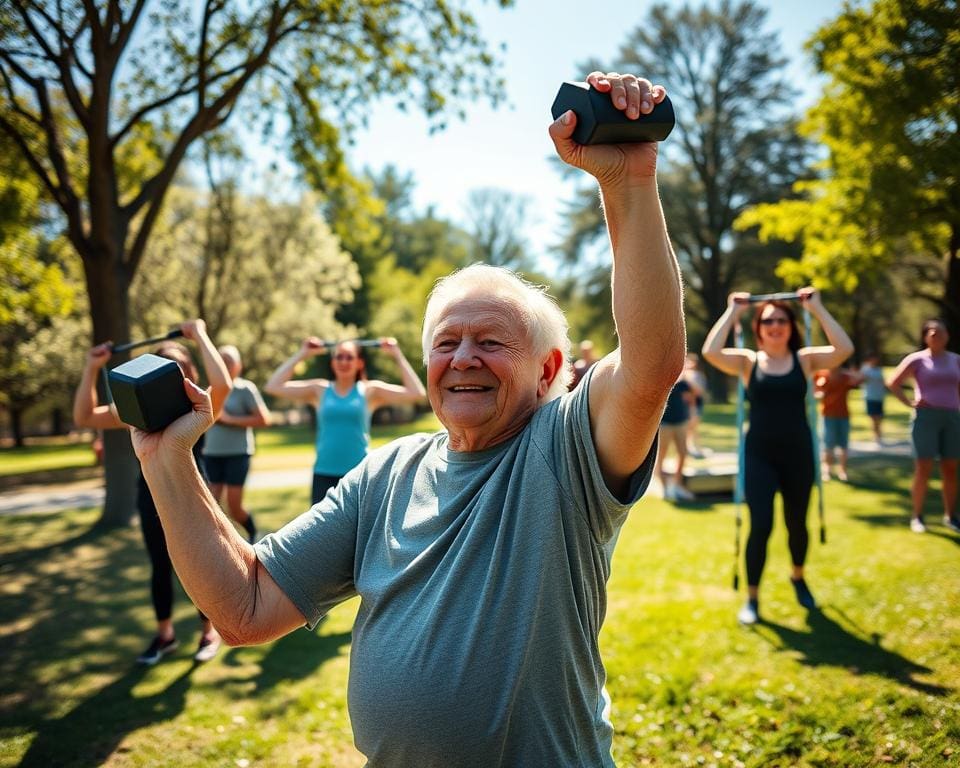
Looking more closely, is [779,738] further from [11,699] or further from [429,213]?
[429,213]

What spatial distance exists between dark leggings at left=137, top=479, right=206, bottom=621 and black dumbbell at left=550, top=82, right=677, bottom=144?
419 cm

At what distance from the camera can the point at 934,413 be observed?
7.24 meters

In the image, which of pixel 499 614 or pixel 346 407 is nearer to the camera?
pixel 499 614

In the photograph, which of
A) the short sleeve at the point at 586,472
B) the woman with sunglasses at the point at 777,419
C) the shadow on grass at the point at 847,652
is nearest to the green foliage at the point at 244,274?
the woman with sunglasses at the point at 777,419

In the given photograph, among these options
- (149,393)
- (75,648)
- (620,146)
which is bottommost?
(75,648)

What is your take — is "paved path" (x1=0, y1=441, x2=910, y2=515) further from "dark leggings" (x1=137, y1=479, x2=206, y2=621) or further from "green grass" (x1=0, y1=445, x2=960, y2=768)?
"dark leggings" (x1=137, y1=479, x2=206, y2=621)

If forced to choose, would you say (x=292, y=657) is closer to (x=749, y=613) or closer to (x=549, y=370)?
(x=749, y=613)

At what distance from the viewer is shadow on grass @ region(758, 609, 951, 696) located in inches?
157

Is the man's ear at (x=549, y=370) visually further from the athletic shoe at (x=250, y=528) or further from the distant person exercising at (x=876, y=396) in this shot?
the distant person exercising at (x=876, y=396)

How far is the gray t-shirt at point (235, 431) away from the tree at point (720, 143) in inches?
1041

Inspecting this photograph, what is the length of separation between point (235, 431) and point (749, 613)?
15.6 ft

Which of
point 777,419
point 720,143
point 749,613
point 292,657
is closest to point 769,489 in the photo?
point 777,419

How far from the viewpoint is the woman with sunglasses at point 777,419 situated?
4.89m

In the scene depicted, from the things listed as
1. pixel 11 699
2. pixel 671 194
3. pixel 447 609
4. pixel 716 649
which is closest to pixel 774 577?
pixel 716 649
